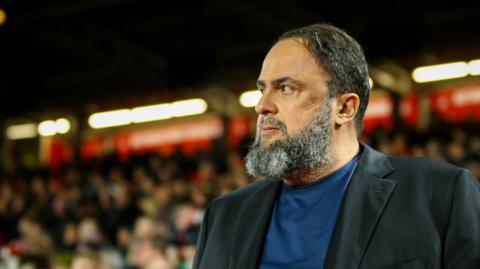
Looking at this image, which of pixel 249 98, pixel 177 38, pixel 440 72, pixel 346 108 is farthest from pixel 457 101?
pixel 346 108

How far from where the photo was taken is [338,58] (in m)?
2.18

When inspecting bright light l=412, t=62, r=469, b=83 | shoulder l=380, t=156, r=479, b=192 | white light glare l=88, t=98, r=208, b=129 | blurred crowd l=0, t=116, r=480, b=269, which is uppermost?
bright light l=412, t=62, r=469, b=83

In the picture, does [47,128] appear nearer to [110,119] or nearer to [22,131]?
[22,131]

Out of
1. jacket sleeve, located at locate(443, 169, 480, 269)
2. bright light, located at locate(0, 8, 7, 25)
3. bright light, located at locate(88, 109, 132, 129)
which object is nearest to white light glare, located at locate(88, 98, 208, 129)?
bright light, located at locate(88, 109, 132, 129)

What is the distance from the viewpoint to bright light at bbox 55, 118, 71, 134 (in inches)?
724

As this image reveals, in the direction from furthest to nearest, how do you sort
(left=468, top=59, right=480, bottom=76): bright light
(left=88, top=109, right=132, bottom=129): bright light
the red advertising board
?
(left=88, top=109, right=132, bottom=129): bright light → the red advertising board → (left=468, top=59, right=480, bottom=76): bright light

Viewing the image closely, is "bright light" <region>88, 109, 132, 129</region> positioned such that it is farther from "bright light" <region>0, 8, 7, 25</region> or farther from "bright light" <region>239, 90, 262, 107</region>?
"bright light" <region>0, 8, 7, 25</region>

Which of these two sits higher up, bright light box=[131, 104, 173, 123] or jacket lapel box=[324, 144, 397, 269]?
bright light box=[131, 104, 173, 123]

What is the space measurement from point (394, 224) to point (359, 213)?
10 centimetres

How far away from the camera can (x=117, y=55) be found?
14.6 m

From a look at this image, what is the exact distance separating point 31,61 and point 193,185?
7236 millimetres

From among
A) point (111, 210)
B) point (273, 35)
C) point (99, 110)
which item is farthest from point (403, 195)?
point (99, 110)

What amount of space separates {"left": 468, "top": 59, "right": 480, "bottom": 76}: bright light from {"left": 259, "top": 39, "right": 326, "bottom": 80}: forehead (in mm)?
12240

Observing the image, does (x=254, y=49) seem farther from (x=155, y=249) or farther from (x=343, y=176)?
(x=343, y=176)
